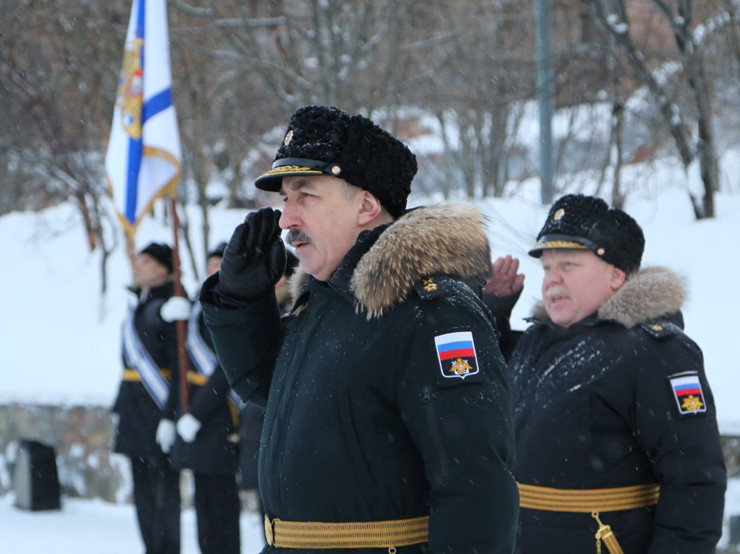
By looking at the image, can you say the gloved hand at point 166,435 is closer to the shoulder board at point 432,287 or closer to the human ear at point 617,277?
the human ear at point 617,277

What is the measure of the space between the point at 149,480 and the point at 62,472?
259cm

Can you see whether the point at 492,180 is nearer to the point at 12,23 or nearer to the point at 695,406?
the point at 12,23

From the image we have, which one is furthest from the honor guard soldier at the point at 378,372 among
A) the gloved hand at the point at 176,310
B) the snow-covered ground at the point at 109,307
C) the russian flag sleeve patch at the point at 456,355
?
the gloved hand at the point at 176,310

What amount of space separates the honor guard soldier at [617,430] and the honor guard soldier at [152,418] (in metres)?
3.36

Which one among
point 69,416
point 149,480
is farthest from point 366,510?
point 69,416

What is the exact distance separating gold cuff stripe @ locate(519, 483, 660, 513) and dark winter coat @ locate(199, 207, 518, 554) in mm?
1098

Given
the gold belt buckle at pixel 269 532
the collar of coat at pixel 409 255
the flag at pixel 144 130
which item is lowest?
the gold belt buckle at pixel 269 532

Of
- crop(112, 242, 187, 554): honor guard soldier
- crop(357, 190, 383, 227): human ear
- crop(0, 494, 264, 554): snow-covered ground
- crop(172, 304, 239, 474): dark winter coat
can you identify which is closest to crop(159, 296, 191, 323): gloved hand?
crop(112, 242, 187, 554): honor guard soldier

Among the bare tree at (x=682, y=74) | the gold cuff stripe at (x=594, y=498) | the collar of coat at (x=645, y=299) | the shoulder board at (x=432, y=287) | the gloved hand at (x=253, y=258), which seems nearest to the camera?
the shoulder board at (x=432, y=287)

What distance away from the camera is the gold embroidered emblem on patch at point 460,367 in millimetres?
2225

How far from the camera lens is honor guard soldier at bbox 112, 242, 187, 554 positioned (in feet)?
21.0

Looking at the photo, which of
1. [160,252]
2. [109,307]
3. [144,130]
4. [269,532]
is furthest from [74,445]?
[269,532]

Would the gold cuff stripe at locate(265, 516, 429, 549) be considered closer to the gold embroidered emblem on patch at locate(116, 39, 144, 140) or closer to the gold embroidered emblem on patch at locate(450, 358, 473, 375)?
the gold embroidered emblem on patch at locate(450, 358, 473, 375)

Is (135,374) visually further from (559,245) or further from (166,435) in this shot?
(559,245)
